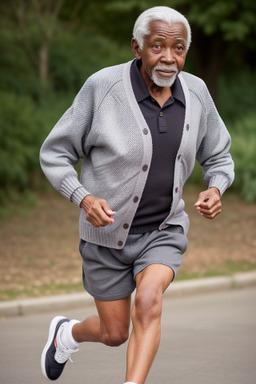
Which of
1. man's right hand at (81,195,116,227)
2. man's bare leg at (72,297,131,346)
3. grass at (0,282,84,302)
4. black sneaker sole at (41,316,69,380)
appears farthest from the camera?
grass at (0,282,84,302)

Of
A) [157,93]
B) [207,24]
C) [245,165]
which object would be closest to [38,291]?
[157,93]

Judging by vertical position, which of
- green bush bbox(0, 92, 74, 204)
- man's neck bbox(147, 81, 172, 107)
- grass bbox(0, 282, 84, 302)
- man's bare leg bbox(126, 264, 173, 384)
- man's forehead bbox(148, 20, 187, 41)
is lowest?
green bush bbox(0, 92, 74, 204)

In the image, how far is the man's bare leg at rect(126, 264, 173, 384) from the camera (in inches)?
157

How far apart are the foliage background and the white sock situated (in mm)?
8677

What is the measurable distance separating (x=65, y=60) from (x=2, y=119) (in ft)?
22.1

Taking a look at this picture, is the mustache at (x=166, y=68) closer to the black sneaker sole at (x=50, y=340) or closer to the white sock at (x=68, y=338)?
the white sock at (x=68, y=338)

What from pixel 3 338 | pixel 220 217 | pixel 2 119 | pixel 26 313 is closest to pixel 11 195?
pixel 2 119

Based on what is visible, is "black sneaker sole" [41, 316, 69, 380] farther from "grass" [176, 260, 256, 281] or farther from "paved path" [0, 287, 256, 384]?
"grass" [176, 260, 256, 281]

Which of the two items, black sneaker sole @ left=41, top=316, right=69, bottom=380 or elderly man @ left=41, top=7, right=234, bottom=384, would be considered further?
black sneaker sole @ left=41, top=316, right=69, bottom=380

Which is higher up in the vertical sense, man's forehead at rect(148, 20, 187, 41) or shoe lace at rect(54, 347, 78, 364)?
man's forehead at rect(148, 20, 187, 41)

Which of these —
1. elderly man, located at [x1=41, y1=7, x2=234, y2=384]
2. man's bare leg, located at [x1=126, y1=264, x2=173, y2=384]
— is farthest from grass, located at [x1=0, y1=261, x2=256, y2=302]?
man's bare leg, located at [x1=126, y1=264, x2=173, y2=384]

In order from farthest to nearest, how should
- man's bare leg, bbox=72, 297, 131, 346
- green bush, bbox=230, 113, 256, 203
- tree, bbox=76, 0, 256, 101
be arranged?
tree, bbox=76, 0, 256, 101, green bush, bbox=230, 113, 256, 203, man's bare leg, bbox=72, 297, 131, 346

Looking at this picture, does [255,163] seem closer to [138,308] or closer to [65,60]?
[65,60]

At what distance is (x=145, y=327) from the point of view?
408cm
